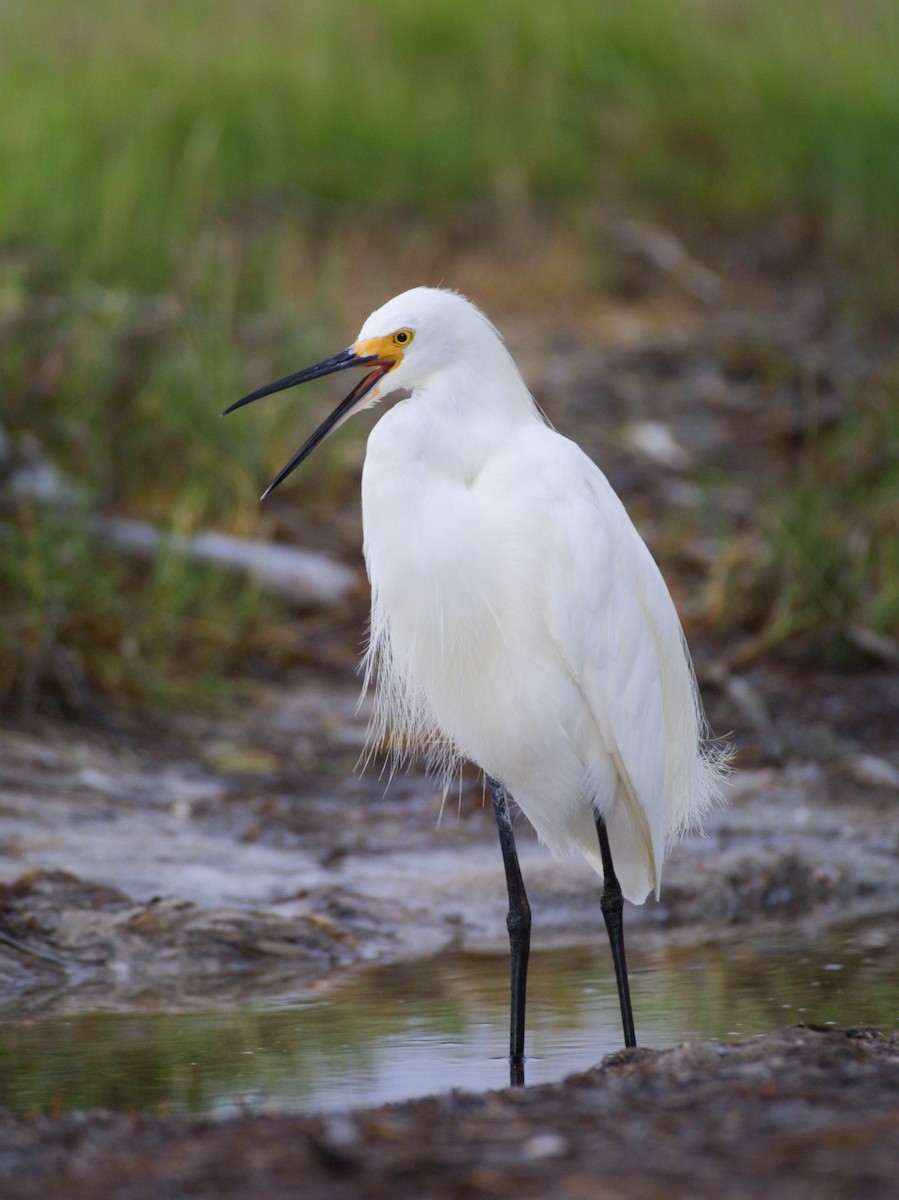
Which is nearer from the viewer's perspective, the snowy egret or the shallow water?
the shallow water

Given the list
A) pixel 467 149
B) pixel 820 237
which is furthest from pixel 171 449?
pixel 820 237

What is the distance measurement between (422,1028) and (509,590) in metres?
0.87

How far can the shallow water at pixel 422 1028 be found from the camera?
2887 millimetres

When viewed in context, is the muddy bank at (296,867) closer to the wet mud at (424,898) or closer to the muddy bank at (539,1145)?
the wet mud at (424,898)

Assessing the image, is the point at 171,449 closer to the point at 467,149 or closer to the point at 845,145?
the point at 467,149

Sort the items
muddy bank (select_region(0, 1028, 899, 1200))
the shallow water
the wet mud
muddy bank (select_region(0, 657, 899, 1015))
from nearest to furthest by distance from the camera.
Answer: muddy bank (select_region(0, 1028, 899, 1200))
the wet mud
the shallow water
muddy bank (select_region(0, 657, 899, 1015))

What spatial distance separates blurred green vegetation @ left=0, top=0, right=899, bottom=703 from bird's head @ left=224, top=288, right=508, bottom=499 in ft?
6.90

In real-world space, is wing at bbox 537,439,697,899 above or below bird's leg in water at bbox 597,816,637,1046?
above

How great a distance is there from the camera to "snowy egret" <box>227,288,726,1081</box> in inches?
122

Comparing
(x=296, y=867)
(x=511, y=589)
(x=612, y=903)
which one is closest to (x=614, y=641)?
(x=511, y=589)

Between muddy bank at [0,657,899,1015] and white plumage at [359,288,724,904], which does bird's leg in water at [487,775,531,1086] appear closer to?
white plumage at [359,288,724,904]

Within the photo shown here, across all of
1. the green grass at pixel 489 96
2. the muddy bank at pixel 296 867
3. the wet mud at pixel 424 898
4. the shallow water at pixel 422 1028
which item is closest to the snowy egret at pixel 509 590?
the shallow water at pixel 422 1028

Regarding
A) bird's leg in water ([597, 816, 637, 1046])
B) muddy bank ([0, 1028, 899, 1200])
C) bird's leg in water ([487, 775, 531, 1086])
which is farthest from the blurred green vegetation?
muddy bank ([0, 1028, 899, 1200])

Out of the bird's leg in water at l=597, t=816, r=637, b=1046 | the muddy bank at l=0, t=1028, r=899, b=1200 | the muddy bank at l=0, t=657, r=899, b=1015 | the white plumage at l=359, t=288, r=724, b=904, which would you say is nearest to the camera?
the muddy bank at l=0, t=1028, r=899, b=1200
